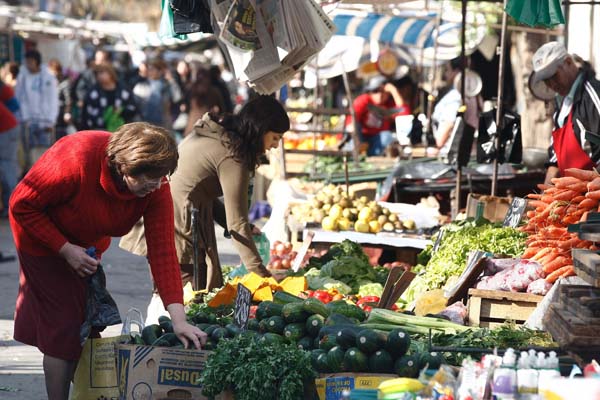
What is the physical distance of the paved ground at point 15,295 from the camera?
7141mm

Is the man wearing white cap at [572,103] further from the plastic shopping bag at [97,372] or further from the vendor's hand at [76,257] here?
the vendor's hand at [76,257]

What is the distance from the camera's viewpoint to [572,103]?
8.14m

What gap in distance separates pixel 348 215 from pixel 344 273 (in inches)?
90.3

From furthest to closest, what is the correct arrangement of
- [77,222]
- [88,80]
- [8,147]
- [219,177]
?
1. [88,80]
2. [8,147]
3. [219,177]
4. [77,222]

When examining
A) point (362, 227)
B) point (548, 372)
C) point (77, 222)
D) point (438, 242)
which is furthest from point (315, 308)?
point (362, 227)

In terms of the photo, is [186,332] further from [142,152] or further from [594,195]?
[594,195]

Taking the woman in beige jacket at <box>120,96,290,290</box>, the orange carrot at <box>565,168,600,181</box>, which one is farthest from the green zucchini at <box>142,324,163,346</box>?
the orange carrot at <box>565,168,600,181</box>

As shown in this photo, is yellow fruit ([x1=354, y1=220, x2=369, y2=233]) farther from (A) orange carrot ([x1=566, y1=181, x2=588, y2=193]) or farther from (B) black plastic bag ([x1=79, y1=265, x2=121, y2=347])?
(B) black plastic bag ([x1=79, y1=265, x2=121, y2=347])

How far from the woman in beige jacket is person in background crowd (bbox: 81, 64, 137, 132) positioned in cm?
1244

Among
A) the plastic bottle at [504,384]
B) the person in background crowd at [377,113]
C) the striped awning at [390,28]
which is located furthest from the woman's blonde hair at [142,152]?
the person in background crowd at [377,113]

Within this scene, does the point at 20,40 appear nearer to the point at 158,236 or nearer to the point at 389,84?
the point at 389,84

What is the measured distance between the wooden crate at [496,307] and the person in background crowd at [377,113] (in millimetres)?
10100

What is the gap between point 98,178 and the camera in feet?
16.7

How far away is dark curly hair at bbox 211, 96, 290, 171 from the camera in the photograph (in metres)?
7.02
